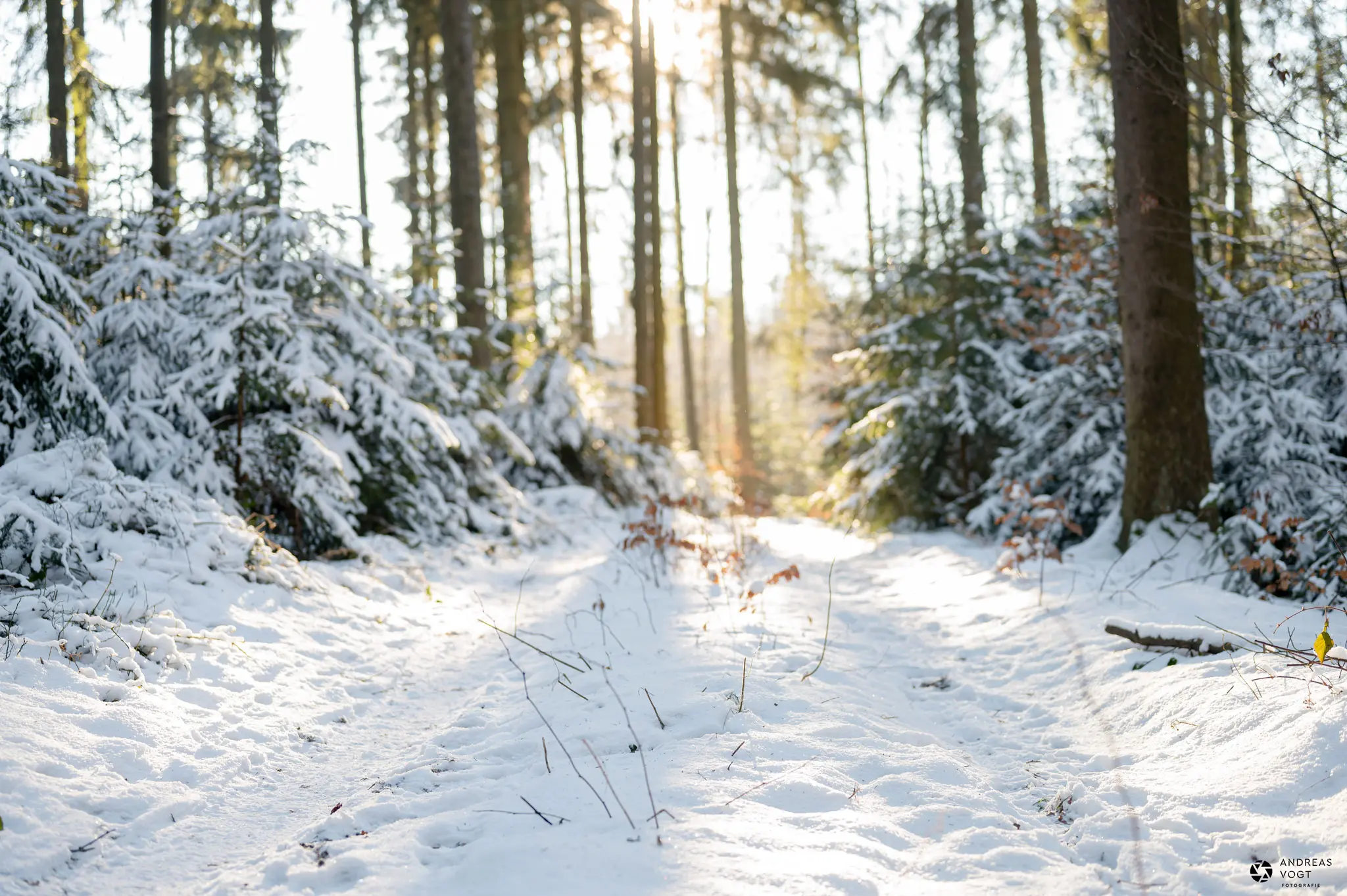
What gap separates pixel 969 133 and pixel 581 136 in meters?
8.24

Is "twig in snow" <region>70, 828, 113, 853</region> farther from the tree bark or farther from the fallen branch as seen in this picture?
the tree bark

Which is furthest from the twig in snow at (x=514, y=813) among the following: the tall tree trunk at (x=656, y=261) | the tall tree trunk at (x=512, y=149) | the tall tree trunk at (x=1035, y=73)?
the tall tree trunk at (x=1035, y=73)

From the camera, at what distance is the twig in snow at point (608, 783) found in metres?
2.67

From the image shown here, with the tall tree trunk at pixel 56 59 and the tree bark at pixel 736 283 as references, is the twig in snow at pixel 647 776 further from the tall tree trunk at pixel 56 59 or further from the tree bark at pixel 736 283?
the tree bark at pixel 736 283

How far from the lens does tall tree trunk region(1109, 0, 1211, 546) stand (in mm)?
6312

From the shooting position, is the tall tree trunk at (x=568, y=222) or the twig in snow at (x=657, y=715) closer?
the twig in snow at (x=657, y=715)

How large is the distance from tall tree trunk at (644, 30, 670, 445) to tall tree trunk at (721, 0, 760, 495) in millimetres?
3747

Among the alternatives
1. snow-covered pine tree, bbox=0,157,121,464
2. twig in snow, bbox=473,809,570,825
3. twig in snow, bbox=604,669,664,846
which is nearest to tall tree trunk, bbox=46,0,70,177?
snow-covered pine tree, bbox=0,157,121,464

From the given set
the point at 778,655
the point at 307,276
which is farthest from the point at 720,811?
the point at 307,276

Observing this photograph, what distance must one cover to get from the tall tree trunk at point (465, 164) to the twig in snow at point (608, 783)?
27.8 feet

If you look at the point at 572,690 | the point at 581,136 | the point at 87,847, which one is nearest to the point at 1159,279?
the point at 572,690

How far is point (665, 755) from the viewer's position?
3.28m

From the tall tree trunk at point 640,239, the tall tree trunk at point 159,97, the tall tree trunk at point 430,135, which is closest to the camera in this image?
the tall tree trunk at point 159,97

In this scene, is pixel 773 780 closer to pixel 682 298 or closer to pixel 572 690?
pixel 572 690
